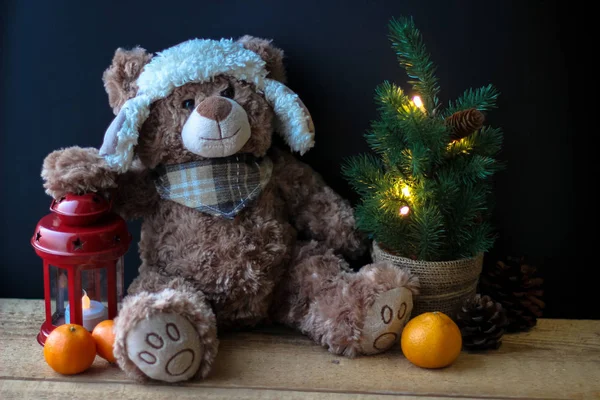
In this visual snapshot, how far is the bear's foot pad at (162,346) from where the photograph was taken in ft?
3.35

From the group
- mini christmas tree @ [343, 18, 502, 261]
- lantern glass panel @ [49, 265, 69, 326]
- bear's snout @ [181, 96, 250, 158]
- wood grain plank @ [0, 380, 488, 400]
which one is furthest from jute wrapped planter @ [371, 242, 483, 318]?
lantern glass panel @ [49, 265, 69, 326]

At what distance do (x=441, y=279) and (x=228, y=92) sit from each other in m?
0.52

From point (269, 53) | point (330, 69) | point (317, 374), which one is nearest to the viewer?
point (317, 374)

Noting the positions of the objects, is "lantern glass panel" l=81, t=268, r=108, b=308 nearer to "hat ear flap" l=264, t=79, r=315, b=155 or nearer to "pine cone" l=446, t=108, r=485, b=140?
"hat ear flap" l=264, t=79, r=315, b=155

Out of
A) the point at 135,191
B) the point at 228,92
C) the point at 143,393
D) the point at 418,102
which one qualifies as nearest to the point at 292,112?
the point at 228,92

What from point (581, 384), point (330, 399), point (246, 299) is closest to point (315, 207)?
point (246, 299)

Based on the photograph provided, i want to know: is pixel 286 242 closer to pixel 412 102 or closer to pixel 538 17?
Result: pixel 412 102

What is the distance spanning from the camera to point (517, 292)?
132 cm

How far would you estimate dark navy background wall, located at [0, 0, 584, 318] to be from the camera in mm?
1311

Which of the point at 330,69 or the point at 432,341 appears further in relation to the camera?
the point at 330,69

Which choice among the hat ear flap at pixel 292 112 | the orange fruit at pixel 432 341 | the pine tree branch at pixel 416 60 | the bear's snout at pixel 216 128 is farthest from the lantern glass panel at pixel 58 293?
the pine tree branch at pixel 416 60

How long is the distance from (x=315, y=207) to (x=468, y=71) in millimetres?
423

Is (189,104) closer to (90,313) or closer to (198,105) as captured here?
(198,105)

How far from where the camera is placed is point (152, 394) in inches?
41.4
